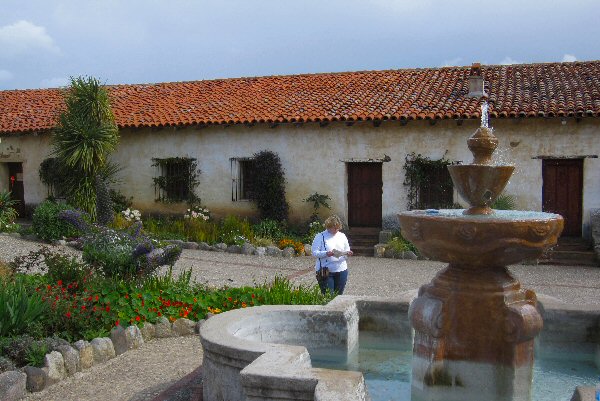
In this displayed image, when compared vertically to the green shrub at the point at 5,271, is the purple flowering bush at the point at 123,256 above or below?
above

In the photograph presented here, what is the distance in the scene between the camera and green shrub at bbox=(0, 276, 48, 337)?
6078 mm

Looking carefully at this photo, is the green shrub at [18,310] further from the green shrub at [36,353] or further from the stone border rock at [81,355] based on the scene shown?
the stone border rock at [81,355]

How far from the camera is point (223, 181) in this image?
1792 cm

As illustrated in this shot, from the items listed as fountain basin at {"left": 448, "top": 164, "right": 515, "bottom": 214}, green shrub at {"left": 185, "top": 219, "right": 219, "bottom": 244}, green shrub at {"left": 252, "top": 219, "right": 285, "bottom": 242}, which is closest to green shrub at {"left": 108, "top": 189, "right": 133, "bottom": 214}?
green shrub at {"left": 185, "top": 219, "right": 219, "bottom": 244}

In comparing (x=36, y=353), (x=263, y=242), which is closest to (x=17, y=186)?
(x=263, y=242)

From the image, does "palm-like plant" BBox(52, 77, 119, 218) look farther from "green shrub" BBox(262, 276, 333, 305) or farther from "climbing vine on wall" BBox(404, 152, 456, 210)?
"green shrub" BBox(262, 276, 333, 305)

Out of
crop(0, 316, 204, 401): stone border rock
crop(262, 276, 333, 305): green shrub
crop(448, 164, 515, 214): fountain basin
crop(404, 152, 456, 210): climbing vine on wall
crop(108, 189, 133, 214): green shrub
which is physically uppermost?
crop(448, 164, 515, 214): fountain basin

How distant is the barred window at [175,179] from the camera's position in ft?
59.7

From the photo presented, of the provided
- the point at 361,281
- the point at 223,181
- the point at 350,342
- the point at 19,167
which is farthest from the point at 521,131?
the point at 19,167

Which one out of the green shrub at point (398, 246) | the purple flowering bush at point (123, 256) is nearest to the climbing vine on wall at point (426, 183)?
the green shrub at point (398, 246)

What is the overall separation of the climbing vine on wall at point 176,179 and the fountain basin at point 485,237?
1437cm

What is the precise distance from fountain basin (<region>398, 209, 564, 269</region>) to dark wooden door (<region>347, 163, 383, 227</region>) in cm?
1235

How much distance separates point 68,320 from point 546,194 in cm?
1255

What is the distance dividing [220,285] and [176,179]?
27.8ft
